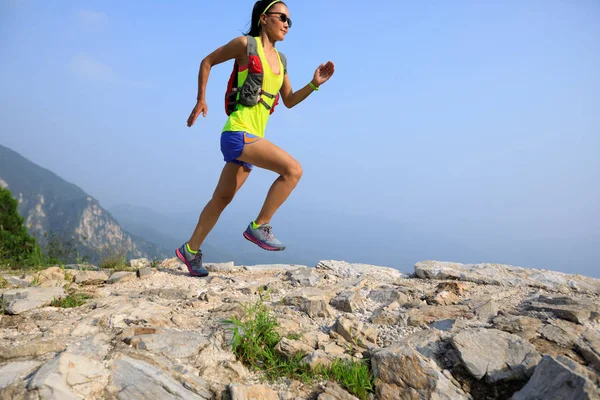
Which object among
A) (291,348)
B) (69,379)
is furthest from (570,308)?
(69,379)

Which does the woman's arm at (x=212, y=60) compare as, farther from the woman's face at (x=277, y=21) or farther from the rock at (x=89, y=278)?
the rock at (x=89, y=278)

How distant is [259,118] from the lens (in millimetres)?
4055

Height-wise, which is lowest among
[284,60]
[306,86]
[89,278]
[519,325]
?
[89,278]

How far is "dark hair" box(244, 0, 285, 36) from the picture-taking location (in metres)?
4.15

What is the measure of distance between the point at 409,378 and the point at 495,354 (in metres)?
0.58

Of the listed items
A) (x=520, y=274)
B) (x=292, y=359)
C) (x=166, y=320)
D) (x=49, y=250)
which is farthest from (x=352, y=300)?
(x=49, y=250)

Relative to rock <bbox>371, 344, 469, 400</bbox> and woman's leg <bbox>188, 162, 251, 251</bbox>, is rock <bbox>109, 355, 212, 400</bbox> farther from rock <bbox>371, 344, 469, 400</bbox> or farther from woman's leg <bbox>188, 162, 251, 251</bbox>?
woman's leg <bbox>188, 162, 251, 251</bbox>

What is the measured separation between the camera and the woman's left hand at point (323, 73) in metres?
4.34

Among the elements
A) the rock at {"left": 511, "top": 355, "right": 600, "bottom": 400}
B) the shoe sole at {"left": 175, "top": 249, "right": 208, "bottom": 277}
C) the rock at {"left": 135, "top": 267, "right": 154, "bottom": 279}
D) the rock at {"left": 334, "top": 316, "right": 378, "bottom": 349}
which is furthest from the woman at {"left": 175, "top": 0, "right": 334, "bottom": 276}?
the rock at {"left": 511, "top": 355, "right": 600, "bottom": 400}

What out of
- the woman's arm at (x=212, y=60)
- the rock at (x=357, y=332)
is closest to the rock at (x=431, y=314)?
the rock at (x=357, y=332)

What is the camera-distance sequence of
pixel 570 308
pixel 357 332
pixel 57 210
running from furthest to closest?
pixel 57 210 < pixel 570 308 < pixel 357 332

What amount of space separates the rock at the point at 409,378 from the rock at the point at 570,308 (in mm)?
1348

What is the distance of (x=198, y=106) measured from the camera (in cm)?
406

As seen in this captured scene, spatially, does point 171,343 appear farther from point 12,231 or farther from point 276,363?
point 12,231
